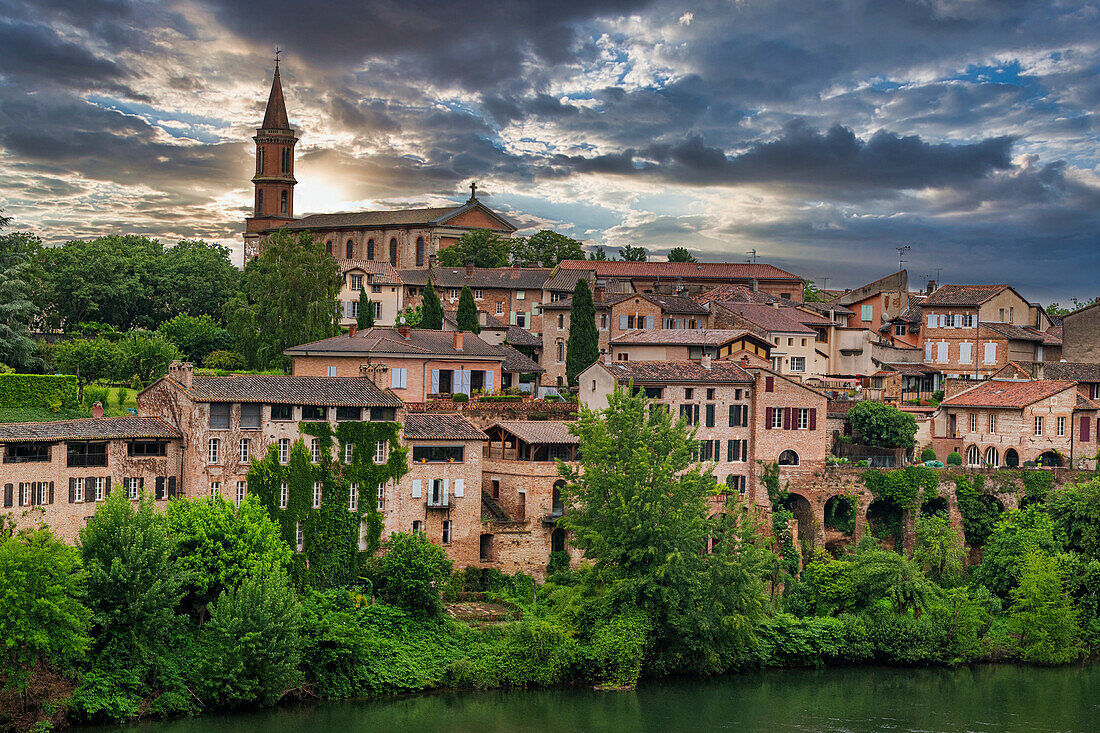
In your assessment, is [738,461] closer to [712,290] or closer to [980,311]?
[980,311]

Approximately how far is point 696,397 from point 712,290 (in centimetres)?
3442

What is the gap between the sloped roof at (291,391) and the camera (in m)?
47.2

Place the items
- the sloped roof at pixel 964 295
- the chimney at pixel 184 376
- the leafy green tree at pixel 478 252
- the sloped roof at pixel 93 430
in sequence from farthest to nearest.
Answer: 1. the leafy green tree at pixel 478 252
2. the sloped roof at pixel 964 295
3. the chimney at pixel 184 376
4. the sloped roof at pixel 93 430

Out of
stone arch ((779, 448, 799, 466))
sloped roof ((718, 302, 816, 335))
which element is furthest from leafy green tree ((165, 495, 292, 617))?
sloped roof ((718, 302, 816, 335))

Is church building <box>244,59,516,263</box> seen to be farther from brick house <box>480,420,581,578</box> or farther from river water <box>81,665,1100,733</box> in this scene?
river water <box>81,665,1100,733</box>

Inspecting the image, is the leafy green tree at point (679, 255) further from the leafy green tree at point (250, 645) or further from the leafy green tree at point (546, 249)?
the leafy green tree at point (250, 645)

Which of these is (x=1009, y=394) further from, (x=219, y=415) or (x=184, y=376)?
(x=184, y=376)

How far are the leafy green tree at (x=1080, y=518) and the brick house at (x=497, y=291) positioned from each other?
40143 millimetres

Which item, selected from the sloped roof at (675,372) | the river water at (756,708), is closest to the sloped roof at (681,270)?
the sloped roof at (675,372)

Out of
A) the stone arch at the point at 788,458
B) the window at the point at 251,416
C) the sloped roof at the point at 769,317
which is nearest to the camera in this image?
the window at the point at 251,416

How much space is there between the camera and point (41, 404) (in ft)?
171

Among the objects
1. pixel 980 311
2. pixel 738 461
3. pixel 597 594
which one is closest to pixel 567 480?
pixel 597 594

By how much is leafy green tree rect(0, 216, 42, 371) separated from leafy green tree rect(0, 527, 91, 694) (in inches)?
903

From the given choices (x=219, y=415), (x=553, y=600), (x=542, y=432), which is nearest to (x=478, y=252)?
(x=542, y=432)
